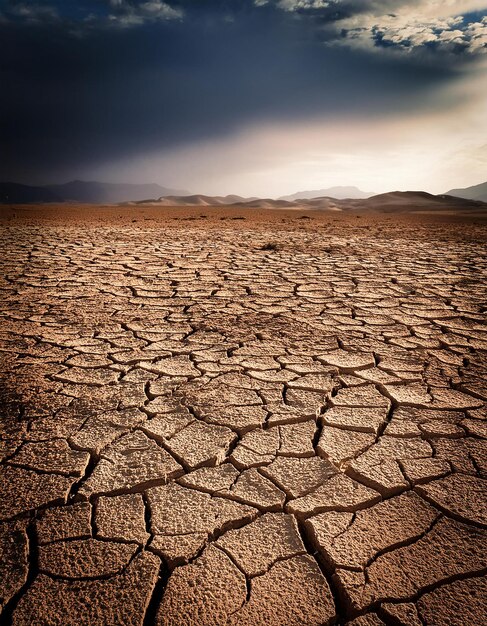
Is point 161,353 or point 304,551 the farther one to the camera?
point 161,353

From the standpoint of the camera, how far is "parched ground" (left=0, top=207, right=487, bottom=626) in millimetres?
1008

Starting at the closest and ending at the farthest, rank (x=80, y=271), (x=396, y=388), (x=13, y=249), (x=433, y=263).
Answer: (x=396, y=388), (x=80, y=271), (x=433, y=263), (x=13, y=249)

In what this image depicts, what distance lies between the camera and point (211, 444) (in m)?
1.60

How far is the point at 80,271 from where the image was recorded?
4820 mm

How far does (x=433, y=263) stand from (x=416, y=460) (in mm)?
4947

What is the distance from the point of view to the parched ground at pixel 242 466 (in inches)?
39.7

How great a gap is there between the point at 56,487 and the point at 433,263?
585 cm

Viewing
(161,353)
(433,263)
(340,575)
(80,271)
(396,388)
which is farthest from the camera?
(433,263)

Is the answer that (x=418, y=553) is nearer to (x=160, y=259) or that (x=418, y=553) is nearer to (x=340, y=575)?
(x=340, y=575)

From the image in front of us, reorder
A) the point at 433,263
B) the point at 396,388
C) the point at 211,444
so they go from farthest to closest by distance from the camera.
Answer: the point at 433,263, the point at 396,388, the point at 211,444

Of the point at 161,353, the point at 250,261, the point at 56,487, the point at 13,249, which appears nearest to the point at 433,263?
the point at 250,261

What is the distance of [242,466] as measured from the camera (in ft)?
4.83

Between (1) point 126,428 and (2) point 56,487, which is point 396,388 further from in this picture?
(2) point 56,487

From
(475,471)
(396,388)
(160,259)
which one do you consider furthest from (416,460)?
(160,259)
